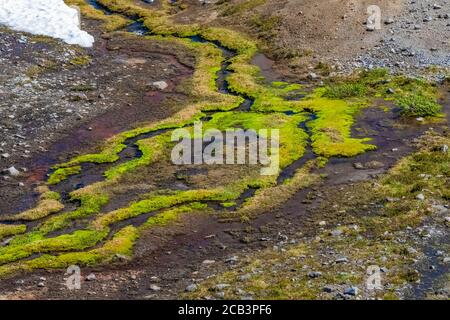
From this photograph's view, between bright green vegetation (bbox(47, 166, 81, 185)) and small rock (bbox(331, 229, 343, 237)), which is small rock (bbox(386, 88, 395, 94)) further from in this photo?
bright green vegetation (bbox(47, 166, 81, 185))

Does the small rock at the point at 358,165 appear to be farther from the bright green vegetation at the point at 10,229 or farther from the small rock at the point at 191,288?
the bright green vegetation at the point at 10,229

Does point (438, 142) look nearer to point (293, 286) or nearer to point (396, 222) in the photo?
point (396, 222)

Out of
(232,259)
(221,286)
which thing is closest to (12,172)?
(232,259)

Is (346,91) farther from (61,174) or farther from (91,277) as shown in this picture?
(91,277)

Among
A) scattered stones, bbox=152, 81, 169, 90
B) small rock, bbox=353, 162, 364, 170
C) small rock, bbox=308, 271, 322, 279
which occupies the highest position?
scattered stones, bbox=152, 81, 169, 90

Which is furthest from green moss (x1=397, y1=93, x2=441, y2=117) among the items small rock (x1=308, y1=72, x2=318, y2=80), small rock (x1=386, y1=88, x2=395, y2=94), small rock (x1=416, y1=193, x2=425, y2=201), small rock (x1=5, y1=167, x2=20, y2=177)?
small rock (x1=5, y1=167, x2=20, y2=177)

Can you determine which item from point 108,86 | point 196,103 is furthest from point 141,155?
point 108,86

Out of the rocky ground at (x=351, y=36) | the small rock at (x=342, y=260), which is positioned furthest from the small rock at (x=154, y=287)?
the rocky ground at (x=351, y=36)
